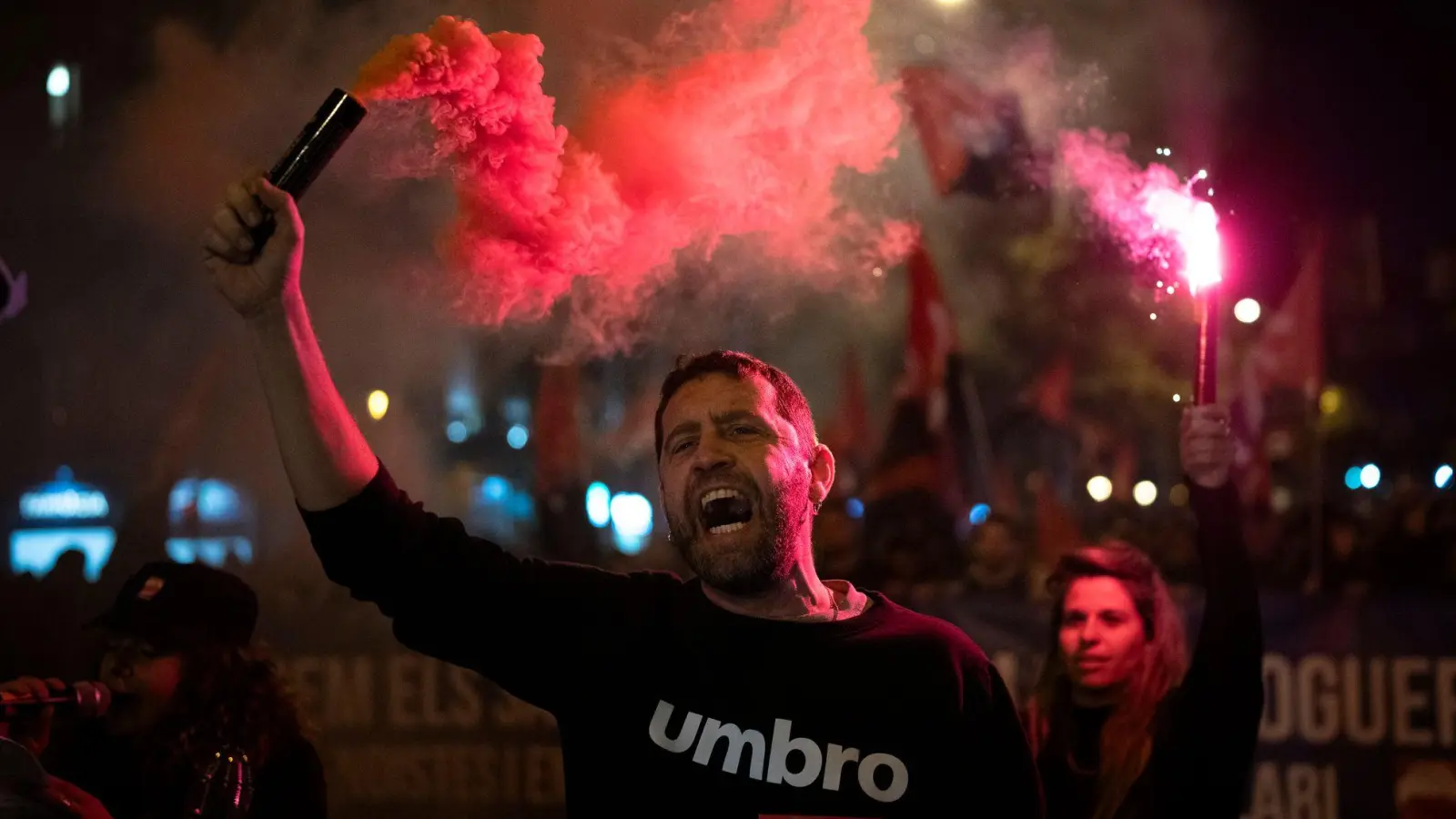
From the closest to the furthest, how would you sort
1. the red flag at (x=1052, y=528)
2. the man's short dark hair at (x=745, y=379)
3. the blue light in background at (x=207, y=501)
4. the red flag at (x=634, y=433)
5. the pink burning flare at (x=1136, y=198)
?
the man's short dark hair at (x=745, y=379) → the pink burning flare at (x=1136, y=198) → the red flag at (x=634, y=433) → the blue light in background at (x=207, y=501) → the red flag at (x=1052, y=528)

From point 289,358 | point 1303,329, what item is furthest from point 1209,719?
point 1303,329

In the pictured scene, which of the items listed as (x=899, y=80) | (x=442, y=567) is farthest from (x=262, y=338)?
(x=899, y=80)

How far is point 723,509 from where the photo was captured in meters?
2.45

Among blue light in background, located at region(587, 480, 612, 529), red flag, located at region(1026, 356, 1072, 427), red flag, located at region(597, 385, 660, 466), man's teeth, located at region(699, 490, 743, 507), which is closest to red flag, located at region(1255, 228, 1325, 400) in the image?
red flag, located at region(1026, 356, 1072, 427)

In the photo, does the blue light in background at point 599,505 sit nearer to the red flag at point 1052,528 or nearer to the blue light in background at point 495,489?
the blue light in background at point 495,489

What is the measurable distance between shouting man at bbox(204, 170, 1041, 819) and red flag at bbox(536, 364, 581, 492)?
229 centimetres

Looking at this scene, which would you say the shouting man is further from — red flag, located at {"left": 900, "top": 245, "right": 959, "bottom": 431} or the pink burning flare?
red flag, located at {"left": 900, "top": 245, "right": 959, "bottom": 431}

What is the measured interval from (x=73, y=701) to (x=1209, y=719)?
2.89 metres

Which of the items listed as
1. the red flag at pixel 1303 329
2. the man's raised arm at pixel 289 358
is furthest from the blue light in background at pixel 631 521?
the man's raised arm at pixel 289 358

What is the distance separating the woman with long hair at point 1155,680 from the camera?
3.04 meters

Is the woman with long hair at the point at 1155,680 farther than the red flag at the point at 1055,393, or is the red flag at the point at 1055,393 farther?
the red flag at the point at 1055,393

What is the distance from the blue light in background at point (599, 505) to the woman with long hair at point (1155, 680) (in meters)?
2.00

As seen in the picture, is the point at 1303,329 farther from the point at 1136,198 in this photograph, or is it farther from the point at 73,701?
the point at 73,701

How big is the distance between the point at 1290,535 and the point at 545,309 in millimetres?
3461
